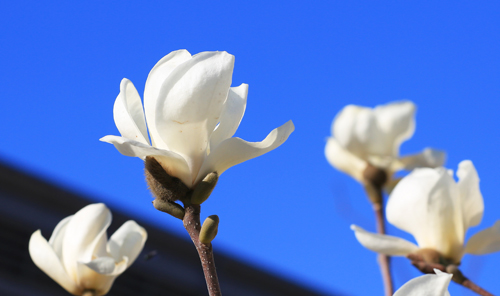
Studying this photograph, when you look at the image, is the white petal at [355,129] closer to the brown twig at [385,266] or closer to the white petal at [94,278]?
the brown twig at [385,266]

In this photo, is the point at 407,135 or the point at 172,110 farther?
the point at 407,135

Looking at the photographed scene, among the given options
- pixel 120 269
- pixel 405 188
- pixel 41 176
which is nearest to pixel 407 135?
pixel 405 188

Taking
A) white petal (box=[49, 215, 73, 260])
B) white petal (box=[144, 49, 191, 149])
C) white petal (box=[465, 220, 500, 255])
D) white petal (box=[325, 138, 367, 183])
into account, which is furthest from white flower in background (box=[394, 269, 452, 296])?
white petal (box=[325, 138, 367, 183])

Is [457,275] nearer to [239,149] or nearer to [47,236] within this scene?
[239,149]

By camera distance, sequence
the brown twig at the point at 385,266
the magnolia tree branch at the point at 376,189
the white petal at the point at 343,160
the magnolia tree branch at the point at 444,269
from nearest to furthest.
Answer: the magnolia tree branch at the point at 444,269
the brown twig at the point at 385,266
the magnolia tree branch at the point at 376,189
the white petal at the point at 343,160

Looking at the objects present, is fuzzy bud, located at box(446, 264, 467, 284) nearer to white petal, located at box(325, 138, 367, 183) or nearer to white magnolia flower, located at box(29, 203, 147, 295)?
white magnolia flower, located at box(29, 203, 147, 295)

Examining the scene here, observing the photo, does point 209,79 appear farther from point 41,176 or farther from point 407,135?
point 41,176

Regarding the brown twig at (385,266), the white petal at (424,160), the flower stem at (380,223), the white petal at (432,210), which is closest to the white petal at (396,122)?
the white petal at (424,160)
